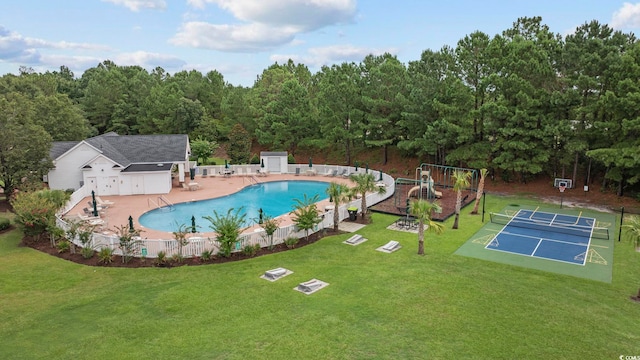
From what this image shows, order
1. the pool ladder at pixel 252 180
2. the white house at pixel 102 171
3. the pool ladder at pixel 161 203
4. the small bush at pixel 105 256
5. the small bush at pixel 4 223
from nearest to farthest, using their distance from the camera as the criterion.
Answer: the small bush at pixel 105 256, the small bush at pixel 4 223, the pool ladder at pixel 161 203, the white house at pixel 102 171, the pool ladder at pixel 252 180

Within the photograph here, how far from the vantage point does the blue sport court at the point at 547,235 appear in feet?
59.1

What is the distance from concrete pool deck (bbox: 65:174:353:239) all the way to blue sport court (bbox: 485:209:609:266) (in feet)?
35.5

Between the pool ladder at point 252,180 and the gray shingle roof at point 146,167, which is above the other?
the gray shingle roof at point 146,167

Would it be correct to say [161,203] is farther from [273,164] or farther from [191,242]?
[273,164]

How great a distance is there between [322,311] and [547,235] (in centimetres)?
1449

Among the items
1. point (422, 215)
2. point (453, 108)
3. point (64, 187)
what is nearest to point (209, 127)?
point (64, 187)

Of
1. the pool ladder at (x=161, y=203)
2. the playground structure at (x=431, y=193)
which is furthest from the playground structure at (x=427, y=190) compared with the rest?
the pool ladder at (x=161, y=203)

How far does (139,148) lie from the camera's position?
35.6 m

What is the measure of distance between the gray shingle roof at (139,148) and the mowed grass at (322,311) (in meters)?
16.5

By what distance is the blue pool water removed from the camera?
950 inches

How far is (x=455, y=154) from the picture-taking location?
3306 cm

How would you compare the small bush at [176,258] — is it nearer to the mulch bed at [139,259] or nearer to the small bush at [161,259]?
the mulch bed at [139,259]

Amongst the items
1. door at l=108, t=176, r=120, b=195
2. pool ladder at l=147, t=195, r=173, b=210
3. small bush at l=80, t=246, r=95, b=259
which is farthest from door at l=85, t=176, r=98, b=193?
small bush at l=80, t=246, r=95, b=259

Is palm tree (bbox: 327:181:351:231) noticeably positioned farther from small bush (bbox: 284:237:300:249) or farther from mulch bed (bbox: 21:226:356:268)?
small bush (bbox: 284:237:300:249)
